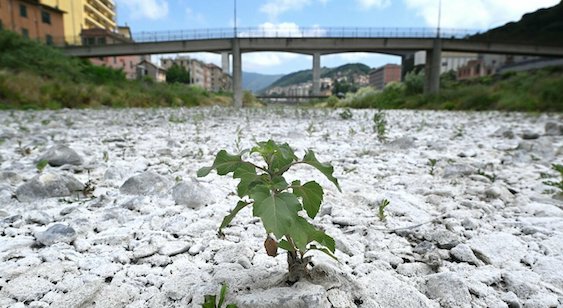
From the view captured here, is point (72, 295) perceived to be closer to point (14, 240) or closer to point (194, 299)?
point (194, 299)

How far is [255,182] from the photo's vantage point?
3.50ft

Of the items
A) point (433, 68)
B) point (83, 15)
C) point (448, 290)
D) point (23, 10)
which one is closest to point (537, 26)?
point (433, 68)

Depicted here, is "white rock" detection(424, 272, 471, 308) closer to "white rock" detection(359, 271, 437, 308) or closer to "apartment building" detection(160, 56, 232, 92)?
"white rock" detection(359, 271, 437, 308)

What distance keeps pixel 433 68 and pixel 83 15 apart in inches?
2541

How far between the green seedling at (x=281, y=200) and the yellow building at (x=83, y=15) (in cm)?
5948

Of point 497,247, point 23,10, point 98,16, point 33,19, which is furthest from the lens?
point 98,16

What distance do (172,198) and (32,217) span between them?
2.51 ft

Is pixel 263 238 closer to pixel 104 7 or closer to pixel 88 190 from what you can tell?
pixel 88 190

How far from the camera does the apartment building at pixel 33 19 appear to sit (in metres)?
40.5

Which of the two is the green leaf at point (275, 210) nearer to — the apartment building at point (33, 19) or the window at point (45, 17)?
the apartment building at point (33, 19)

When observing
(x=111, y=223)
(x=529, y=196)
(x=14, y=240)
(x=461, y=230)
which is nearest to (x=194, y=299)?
(x=111, y=223)

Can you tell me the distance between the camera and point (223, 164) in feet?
3.67

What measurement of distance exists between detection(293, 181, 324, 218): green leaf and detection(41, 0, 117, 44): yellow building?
196ft

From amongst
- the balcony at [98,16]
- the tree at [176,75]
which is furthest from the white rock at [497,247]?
the tree at [176,75]
